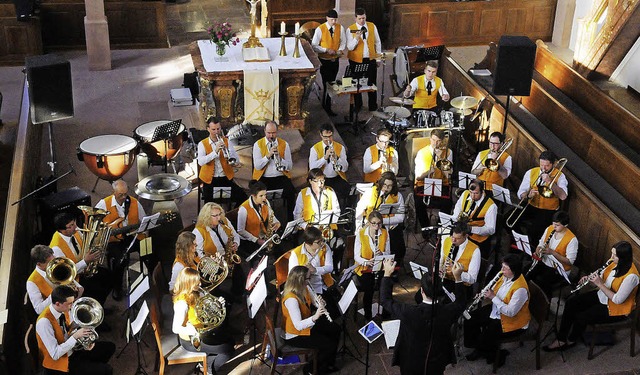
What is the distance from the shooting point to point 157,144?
39.4 feet

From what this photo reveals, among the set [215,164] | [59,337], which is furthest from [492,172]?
[59,337]

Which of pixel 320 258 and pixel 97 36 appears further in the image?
pixel 97 36

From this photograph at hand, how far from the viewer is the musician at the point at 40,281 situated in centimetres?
864

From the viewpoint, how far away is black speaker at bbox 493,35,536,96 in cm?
1237

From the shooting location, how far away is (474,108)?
44.7ft

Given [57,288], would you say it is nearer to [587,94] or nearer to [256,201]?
[256,201]

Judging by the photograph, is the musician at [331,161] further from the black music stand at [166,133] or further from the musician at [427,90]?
the musician at [427,90]

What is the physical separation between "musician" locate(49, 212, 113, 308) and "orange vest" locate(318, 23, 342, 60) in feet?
20.3

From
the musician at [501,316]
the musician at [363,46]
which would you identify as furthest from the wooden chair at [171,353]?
the musician at [363,46]

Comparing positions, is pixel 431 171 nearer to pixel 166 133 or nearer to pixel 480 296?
pixel 480 296

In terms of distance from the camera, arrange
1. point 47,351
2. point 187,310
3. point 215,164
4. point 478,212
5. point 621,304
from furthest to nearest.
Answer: point 215,164 → point 478,212 → point 621,304 → point 187,310 → point 47,351

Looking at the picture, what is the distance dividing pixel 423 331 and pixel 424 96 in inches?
233

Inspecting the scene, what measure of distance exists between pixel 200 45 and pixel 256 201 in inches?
180

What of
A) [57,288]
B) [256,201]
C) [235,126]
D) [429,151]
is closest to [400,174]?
[429,151]
